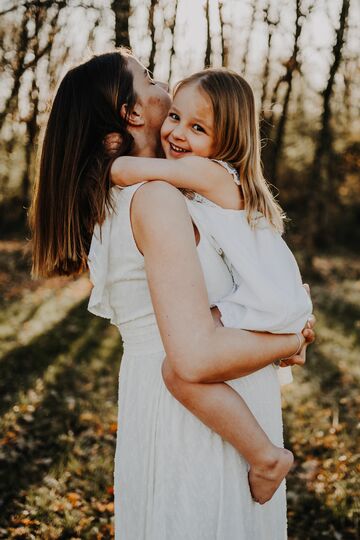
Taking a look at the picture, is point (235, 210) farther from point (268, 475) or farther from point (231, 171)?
point (268, 475)

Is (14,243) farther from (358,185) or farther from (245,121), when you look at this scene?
(245,121)

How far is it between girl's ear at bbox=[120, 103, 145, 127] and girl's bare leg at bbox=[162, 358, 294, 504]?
3.06ft

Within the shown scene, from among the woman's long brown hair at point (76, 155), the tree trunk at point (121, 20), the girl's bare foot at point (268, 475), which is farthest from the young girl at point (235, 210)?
the tree trunk at point (121, 20)

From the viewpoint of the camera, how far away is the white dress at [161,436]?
1.83 meters

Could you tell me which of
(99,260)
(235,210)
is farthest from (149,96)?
(99,260)

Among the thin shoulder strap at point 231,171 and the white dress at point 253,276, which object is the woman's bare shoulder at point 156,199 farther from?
the thin shoulder strap at point 231,171

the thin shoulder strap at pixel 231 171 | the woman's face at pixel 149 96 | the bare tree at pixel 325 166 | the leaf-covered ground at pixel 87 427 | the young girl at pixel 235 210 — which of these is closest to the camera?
the young girl at pixel 235 210

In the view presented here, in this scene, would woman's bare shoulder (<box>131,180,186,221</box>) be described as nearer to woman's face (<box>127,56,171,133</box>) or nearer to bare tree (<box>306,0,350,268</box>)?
woman's face (<box>127,56,171,133</box>)

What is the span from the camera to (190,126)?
225 centimetres

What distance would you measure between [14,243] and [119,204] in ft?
55.8

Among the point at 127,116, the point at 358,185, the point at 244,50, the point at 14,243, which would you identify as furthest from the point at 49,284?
the point at 358,185

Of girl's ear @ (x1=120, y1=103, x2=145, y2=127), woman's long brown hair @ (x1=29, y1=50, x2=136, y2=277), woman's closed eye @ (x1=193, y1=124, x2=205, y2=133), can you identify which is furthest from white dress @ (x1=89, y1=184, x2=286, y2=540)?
woman's closed eye @ (x1=193, y1=124, x2=205, y2=133)

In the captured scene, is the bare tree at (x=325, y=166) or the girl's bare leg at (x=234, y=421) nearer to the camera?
the girl's bare leg at (x=234, y=421)

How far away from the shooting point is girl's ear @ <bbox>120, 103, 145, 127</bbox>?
2.13 m
